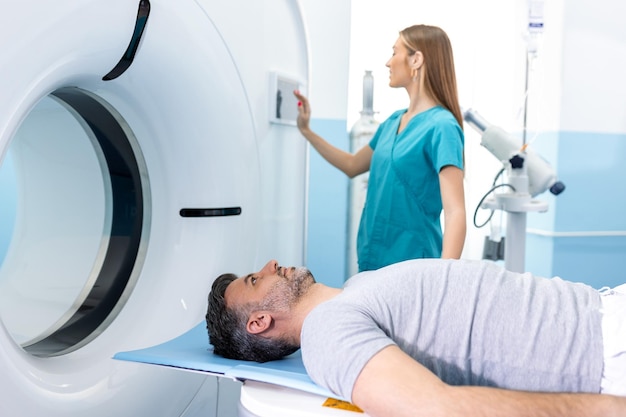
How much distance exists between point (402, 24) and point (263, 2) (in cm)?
142

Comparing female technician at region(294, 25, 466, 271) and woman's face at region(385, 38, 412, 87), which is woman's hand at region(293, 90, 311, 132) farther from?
woman's face at region(385, 38, 412, 87)

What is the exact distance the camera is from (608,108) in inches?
111

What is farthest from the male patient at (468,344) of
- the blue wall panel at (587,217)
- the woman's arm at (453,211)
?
the blue wall panel at (587,217)

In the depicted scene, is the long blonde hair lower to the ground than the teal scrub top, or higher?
higher

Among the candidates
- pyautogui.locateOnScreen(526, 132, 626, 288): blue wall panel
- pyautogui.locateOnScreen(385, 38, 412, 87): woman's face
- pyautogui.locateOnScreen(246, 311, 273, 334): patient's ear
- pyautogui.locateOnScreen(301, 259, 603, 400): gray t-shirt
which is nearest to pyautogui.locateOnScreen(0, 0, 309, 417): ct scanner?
pyautogui.locateOnScreen(246, 311, 273, 334): patient's ear

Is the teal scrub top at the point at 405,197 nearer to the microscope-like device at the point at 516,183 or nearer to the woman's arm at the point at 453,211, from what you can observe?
the woman's arm at the point at 453,211

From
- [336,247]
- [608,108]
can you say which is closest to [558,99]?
[608,108]

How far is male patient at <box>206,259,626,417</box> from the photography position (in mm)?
838

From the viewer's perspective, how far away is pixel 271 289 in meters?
1.18

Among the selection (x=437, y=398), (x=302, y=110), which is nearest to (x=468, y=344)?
(x=437, y=398)

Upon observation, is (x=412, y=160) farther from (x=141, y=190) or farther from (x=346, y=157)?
(x=141, y=190)

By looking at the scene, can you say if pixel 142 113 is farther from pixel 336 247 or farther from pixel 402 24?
pixel 402 24

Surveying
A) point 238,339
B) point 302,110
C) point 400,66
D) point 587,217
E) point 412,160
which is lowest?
point 238,339

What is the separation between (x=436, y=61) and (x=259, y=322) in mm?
912
